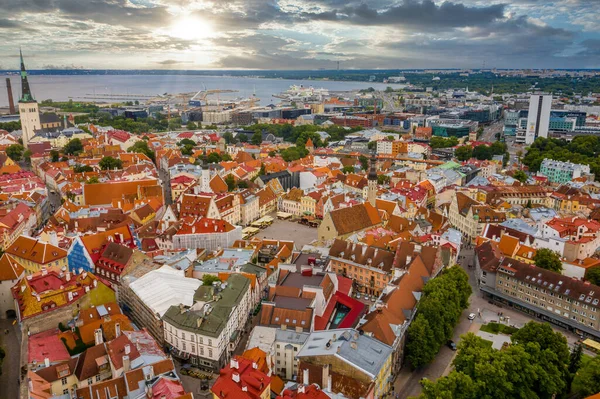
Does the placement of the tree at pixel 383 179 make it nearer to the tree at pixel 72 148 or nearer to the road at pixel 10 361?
the road at pixel 10 361

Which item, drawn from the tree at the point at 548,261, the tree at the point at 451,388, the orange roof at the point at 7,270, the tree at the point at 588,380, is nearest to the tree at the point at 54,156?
the orange roof at the point at 7,270

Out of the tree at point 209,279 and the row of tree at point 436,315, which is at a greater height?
the tree at point 209,279

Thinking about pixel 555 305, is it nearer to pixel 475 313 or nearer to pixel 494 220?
pixel 475 313

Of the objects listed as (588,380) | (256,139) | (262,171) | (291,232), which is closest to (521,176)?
(262,171)

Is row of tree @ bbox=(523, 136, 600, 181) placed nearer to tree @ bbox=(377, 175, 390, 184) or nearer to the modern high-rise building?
the modern high-rise building

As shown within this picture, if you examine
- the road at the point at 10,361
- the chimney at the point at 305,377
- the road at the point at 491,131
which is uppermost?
the chimney at the point at 305,377

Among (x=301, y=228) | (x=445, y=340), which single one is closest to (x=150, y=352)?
(x=445, y=340)
